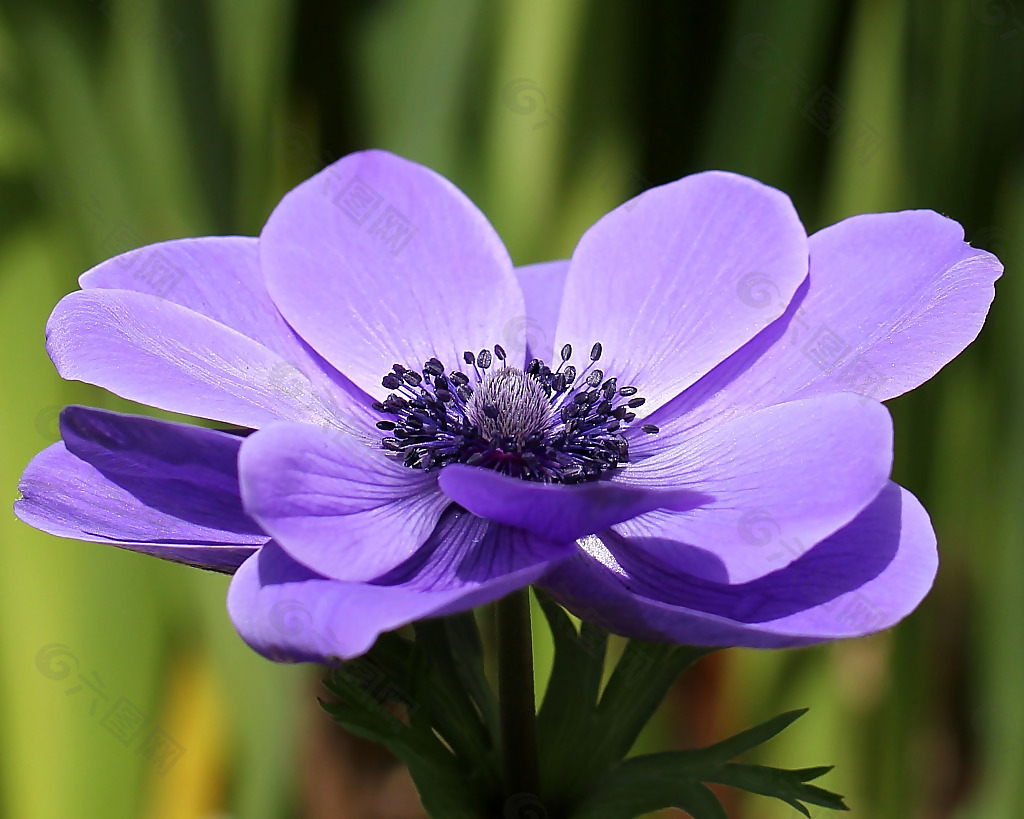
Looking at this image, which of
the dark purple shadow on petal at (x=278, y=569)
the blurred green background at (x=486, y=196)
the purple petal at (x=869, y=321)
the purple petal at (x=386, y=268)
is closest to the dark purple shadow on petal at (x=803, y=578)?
the purple petal at (x=869, y=321)

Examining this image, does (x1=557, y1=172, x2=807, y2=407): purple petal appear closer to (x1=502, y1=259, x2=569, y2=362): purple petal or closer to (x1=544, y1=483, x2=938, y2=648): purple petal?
(x1=502, y1=259, x2=569, y2=362): purple petal

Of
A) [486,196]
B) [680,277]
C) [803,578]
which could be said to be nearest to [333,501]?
[803,578]

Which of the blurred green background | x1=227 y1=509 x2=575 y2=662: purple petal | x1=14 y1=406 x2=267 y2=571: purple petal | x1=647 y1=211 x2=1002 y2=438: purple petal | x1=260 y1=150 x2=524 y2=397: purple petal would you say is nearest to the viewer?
x1=227 y1=509 x2=575 y2=662: purple petal

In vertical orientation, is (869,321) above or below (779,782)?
above

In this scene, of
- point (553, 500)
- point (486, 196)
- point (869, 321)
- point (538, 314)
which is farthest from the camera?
point (486, 196)

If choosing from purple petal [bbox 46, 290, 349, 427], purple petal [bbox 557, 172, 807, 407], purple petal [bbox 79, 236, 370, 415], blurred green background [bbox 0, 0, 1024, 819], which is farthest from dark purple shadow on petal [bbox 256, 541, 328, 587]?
blurred green background [bbox 0, 0, 1024, 819]

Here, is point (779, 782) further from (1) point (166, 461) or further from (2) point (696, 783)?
(1) point (166, 461)

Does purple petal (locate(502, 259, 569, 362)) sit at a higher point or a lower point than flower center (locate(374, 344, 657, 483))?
higher

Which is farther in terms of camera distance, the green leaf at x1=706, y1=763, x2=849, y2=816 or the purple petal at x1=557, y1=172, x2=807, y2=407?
the purple petal at x1=557, y1=172, x2=807, y2=407
